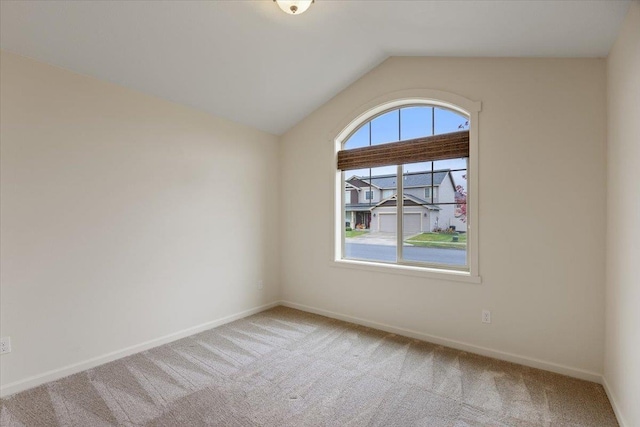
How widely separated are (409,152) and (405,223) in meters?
0.79

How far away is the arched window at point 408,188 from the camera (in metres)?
3.05

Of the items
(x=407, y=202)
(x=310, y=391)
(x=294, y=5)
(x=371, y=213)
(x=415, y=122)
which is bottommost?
(x=310, y=391)

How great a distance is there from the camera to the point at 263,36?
2.58m

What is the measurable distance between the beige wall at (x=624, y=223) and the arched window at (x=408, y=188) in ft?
3.17

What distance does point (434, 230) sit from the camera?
3.24 metres

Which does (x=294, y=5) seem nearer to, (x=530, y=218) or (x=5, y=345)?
(x=530, y=218)

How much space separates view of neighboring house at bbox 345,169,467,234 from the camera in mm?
3164

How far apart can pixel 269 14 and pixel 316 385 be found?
2873 mm

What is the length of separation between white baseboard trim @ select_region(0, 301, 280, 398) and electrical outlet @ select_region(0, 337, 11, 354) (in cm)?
24

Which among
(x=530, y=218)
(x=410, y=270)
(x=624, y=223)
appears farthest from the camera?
(x=410, y=270)

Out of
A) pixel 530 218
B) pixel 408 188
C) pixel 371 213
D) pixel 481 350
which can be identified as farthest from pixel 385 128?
pixel 481 350

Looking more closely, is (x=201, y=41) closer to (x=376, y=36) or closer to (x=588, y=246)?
(x=376, y=36)

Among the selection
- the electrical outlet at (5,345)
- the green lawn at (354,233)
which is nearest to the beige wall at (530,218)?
the green lawn at (354,233)

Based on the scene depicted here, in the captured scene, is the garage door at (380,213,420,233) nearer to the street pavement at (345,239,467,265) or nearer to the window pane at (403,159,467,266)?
the window pane at (403,159,467,266)
